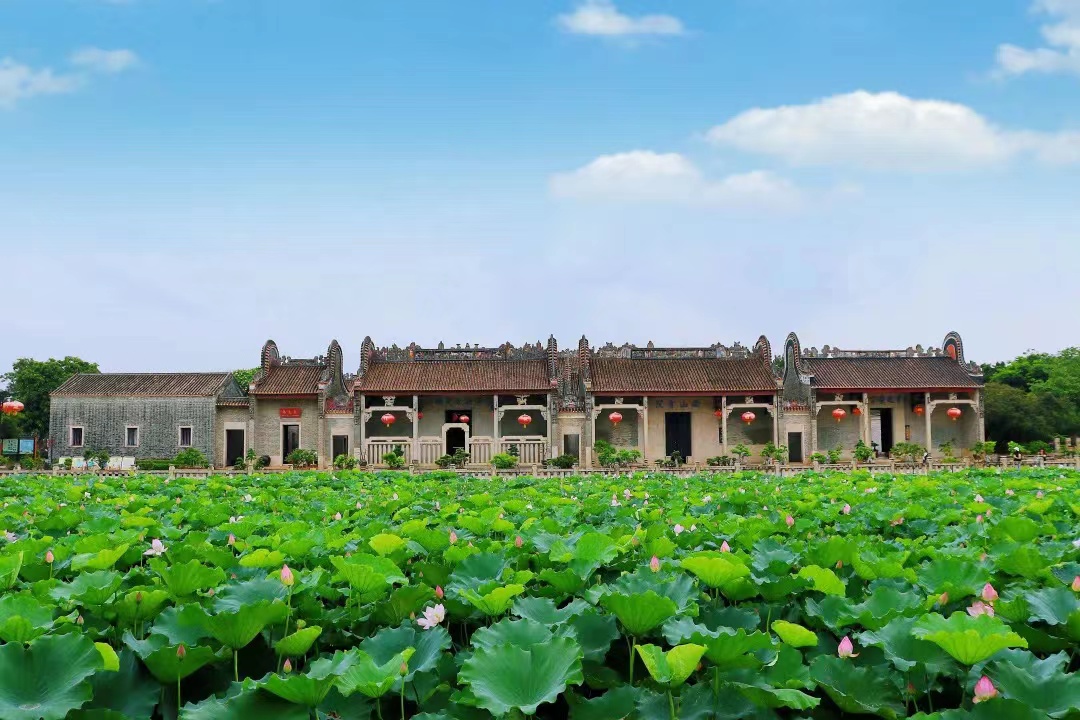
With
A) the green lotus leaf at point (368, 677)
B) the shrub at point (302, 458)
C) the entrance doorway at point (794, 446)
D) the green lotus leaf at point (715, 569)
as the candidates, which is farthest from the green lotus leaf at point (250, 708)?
the entrance doorway at point (794, 446)

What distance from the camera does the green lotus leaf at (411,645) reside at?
2311 millimetres

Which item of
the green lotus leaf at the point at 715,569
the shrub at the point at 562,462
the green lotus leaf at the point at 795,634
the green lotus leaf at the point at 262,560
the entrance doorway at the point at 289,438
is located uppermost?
the green lotus leaf at the point at 715,569

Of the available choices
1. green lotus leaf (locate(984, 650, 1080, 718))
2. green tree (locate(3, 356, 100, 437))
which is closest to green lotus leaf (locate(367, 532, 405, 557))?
green lotus leaf (locate(984, 650, 1080, 718))

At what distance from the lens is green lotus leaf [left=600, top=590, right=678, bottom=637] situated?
2357 mm

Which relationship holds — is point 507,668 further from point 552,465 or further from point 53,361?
point 53,361

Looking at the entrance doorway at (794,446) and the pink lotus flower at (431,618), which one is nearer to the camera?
the pink lotus flower at (431,618)

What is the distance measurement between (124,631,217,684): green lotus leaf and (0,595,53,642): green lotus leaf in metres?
0.30

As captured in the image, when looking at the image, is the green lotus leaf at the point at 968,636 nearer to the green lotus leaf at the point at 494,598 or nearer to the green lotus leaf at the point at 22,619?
the green lotus leaf at the point at 494,598

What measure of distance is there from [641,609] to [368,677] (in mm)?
828

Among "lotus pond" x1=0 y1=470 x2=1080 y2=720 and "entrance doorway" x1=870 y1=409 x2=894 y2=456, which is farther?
"entrance doorway" x1=870 y1=409 x2=894 y2=456


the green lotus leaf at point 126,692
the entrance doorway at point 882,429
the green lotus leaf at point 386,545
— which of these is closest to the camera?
the green lotus leaf at point 126,692

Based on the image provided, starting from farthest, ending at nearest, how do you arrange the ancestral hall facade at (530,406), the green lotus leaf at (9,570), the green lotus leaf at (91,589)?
the ancestral hall facade at (530,406)
the green lotus leaf at (9,570)
the green lotus leaf at (91,589)

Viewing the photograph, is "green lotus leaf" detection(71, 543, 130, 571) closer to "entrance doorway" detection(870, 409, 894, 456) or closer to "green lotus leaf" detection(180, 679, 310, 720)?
"green lotus leaf" detection(180, 679, 310, 720)

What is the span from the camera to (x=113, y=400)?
103 ft
